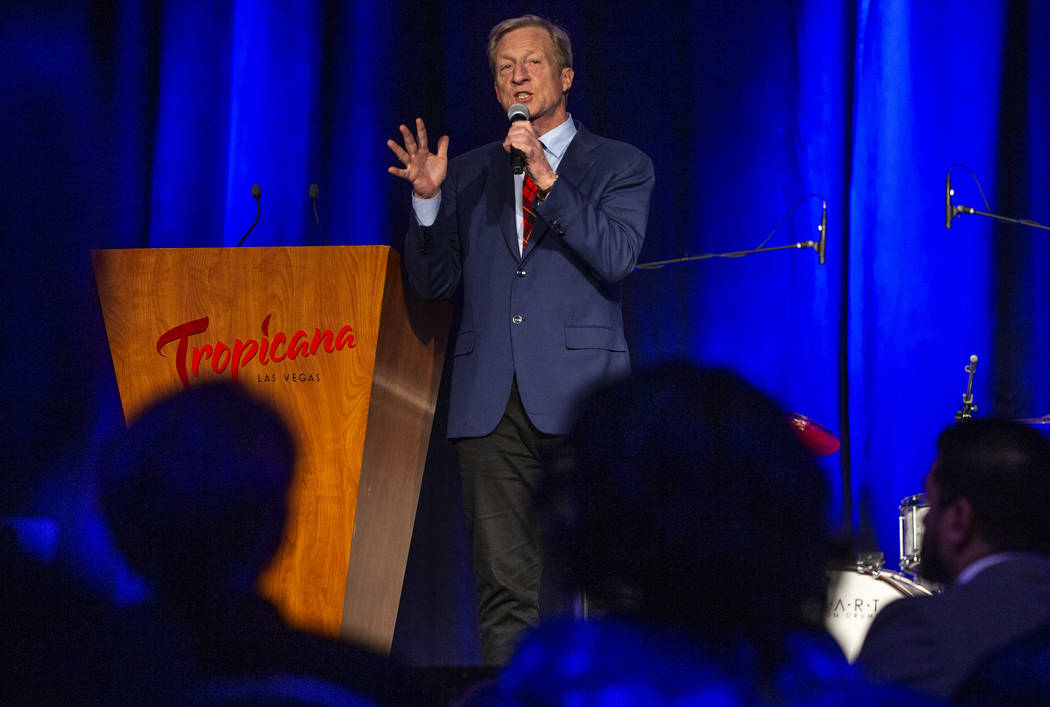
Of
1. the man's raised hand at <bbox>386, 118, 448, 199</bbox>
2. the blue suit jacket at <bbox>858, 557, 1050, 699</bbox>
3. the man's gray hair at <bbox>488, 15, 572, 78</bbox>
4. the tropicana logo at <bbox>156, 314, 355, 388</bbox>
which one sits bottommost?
the blue suit jacket at <bbox>858, 557, 1050, 699</bbox>

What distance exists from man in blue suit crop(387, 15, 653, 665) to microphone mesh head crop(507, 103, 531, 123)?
99 millimetres

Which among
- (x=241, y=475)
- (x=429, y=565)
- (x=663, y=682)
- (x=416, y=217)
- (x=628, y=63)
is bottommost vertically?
(x=429, y=565)

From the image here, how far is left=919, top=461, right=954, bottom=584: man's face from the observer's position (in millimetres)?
1501

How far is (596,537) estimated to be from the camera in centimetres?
82

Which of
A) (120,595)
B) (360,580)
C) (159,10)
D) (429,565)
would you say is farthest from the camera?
(159,10)

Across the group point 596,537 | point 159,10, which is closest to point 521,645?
point 596,537

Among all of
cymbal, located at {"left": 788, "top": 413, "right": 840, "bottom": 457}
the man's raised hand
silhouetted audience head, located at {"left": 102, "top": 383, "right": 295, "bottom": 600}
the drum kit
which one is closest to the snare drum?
the drum kit

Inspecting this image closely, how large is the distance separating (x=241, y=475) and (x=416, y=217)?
1.62 m

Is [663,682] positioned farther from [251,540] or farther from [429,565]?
[429,565]

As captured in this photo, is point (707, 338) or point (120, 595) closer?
point (120, 595)

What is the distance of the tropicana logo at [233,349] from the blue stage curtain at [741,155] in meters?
0.96

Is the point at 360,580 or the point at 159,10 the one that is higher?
the point at 159,10

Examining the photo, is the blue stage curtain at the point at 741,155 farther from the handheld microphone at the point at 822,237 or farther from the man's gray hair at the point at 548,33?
the man's gray hair at the point at 548,33

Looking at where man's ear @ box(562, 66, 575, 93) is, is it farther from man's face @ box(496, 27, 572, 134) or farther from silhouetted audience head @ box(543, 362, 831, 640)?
silhouetted audience head @ box(543, 362, 831, 640)
